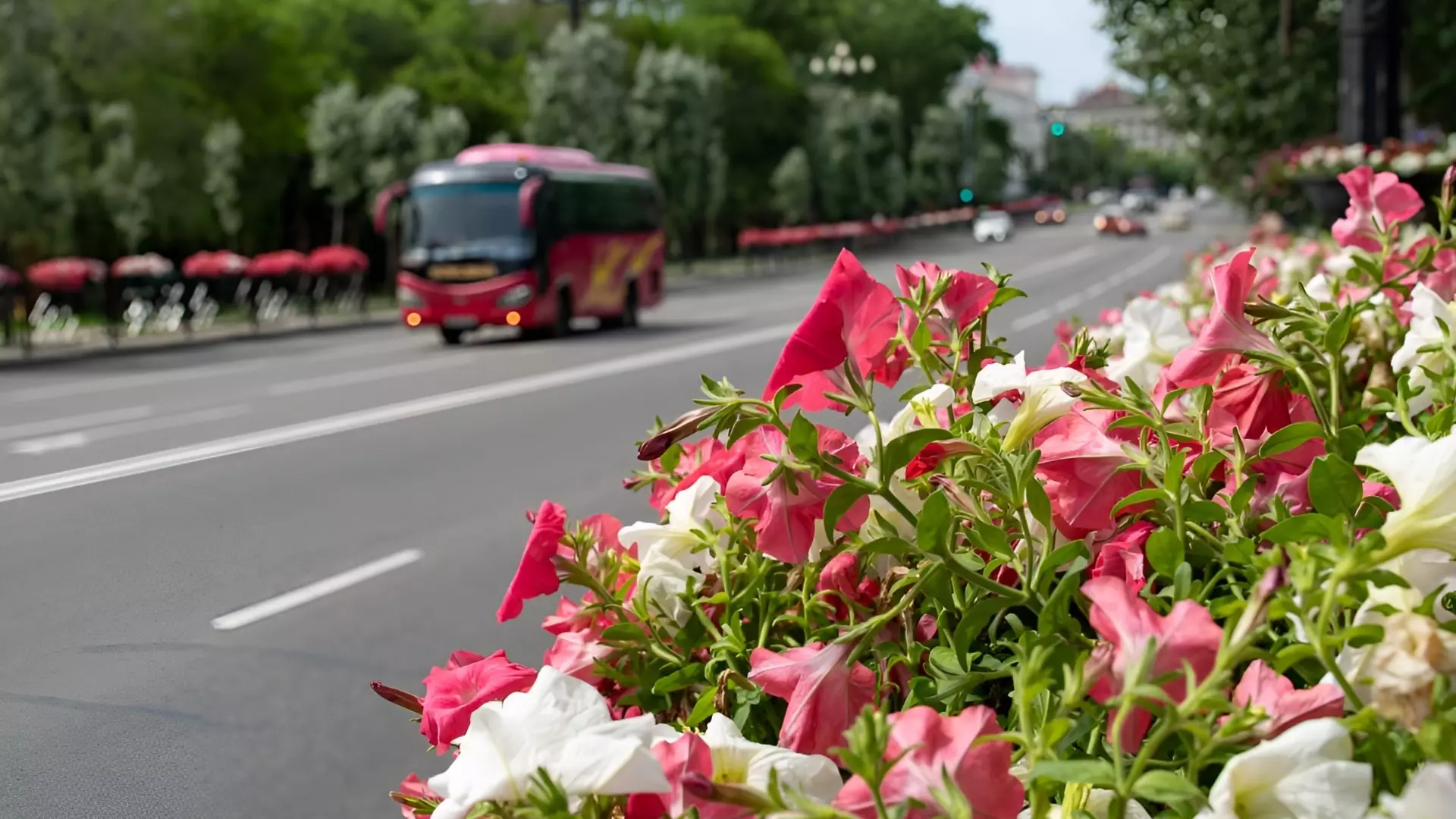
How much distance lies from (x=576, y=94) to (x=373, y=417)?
34.3 metres

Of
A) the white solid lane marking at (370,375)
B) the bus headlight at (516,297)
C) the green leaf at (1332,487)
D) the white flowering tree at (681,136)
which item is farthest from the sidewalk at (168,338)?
the green leaf at (1332,487)

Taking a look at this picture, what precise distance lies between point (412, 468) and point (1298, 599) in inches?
372

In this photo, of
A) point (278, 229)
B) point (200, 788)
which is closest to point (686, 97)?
point (278, 229)

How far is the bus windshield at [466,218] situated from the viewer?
23719mm

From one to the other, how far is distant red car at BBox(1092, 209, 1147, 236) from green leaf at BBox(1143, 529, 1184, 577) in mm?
70143

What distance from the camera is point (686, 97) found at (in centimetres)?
4934

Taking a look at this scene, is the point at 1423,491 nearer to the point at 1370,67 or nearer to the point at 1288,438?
the point at 1288,438

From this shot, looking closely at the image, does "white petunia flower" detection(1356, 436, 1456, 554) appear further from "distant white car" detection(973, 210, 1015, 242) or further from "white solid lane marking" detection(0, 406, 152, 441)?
"distant white car" detection(973, 210, 1015, 242)

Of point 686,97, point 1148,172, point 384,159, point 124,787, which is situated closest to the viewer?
point 124,787

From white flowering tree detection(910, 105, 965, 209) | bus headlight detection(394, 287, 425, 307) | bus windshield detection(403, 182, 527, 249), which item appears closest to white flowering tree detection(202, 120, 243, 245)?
bus windshield detection(403, 182, 527, 249)

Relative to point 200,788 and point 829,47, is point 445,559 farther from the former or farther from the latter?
point 829,47

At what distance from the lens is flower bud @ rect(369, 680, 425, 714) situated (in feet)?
4.57

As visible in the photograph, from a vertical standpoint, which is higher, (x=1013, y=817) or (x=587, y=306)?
(x=1013, y=817)

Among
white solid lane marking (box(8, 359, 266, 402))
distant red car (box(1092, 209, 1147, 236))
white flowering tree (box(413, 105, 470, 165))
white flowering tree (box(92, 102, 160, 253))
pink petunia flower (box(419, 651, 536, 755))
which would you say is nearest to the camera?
pink petunia flower (box(419, 651, 536, 755))
